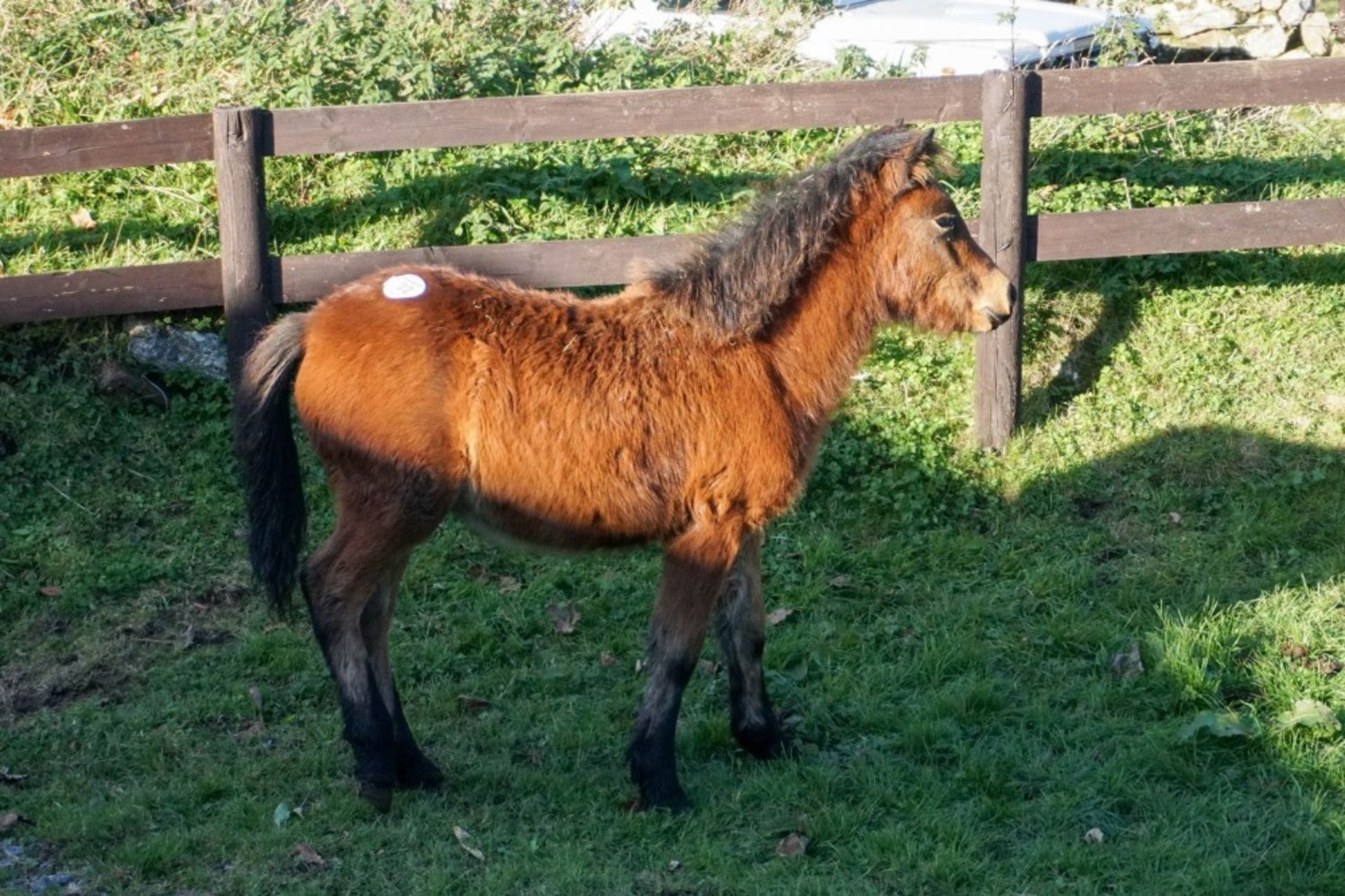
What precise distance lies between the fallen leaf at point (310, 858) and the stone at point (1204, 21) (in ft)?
37.4

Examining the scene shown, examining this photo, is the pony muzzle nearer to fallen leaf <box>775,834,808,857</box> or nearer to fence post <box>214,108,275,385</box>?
fallen leaf <box>775,834,808,857</box>

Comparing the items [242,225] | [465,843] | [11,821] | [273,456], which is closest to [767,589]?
[465,843]

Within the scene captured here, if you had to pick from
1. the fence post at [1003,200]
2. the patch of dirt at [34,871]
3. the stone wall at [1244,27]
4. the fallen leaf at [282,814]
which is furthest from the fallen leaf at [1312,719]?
the stone wall at [1244,27]

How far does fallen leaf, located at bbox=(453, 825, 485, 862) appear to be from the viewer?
187 inches

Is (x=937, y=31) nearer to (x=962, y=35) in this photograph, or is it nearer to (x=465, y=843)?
(x=962, y=35)

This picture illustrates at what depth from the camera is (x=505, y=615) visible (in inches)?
257

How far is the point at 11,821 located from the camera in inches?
197

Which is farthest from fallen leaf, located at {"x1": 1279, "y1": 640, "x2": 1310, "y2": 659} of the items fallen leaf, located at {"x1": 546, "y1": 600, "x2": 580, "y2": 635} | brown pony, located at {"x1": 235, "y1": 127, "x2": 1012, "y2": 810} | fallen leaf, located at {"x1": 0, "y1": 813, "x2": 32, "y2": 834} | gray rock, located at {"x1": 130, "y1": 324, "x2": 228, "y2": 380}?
gray rock, located at {"x1": 130, "y1": 324, "x2": 228, "y2": 380}

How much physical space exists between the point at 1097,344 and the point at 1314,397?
46.9 inches

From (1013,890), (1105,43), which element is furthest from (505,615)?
(1105,43)

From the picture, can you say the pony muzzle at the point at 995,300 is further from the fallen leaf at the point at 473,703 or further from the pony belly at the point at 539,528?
the fallen leaf at the point at 473,703

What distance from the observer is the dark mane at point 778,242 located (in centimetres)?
514

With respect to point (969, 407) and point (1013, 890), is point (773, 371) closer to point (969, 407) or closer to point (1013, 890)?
point (1013, 890)

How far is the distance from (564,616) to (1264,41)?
9.92 m
